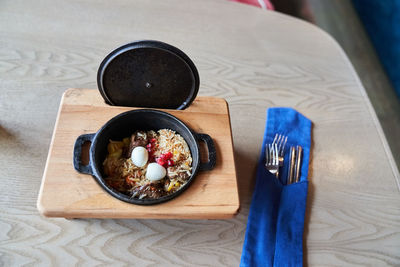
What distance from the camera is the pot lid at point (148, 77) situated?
843mm

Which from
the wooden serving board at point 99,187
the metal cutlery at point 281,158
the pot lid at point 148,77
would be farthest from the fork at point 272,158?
the pot lid at point 148,77

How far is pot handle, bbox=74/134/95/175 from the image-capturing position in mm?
818

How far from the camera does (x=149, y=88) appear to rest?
931 millimetres

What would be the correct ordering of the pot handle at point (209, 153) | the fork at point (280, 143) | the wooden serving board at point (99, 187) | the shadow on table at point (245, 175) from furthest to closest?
the fork at point (280, 143) → the shadow on table at point (245, 175) → the pot handle at point (209, 153) → the wooden serving board at point (99, 187)

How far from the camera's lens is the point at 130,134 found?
0.99m

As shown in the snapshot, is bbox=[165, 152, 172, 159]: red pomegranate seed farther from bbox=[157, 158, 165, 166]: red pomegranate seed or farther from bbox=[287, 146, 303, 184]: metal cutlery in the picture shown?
bbox=[287, 146, 303, 184]: metal cutlery

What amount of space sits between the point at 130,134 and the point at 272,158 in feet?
1.71

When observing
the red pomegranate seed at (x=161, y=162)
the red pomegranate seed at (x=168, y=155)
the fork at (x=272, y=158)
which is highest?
the fork at (x=272, y=158)

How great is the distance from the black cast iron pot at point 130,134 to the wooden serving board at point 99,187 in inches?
0.8

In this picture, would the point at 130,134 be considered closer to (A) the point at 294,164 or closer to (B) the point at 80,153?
(B) the point at 80,153

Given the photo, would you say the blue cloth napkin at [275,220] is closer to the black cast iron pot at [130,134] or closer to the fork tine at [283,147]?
the fork tine at [283,147]

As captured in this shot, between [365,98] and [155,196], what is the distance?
1.11m

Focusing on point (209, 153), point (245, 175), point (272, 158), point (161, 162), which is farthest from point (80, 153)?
point (272, 158)

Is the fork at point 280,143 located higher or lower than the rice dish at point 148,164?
higher
